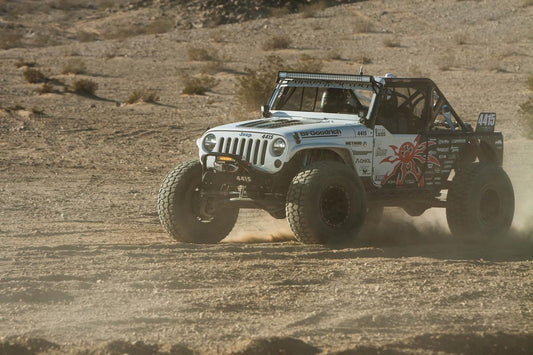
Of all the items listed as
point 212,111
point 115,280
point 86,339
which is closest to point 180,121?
point 212,111

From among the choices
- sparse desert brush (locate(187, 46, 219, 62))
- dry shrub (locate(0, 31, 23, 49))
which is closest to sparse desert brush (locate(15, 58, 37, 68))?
sparse desert brush (locate(187, 46, 219, 62))

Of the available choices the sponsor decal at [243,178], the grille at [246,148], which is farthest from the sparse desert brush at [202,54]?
the sponsor decal at [243,178]

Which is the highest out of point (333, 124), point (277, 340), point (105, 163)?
point (333, 124)

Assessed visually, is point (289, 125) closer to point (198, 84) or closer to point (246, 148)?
point (246, 148)

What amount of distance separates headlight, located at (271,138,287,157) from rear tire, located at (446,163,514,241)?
2378 mm

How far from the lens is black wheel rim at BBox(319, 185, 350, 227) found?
9.75 m

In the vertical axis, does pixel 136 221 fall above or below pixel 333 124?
below

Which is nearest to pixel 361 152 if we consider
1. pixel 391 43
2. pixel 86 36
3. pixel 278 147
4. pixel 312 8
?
pixel 278 147

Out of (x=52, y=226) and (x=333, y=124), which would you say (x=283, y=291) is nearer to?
(x=333, y=124)

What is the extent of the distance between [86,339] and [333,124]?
4503mm

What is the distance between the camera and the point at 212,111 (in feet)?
80.7

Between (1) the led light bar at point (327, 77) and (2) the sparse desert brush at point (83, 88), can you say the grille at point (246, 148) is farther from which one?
(2) the sparse desert brush at point (83, 88)

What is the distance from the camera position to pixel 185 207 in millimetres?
10289

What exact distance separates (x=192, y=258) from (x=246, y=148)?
4.16ft
